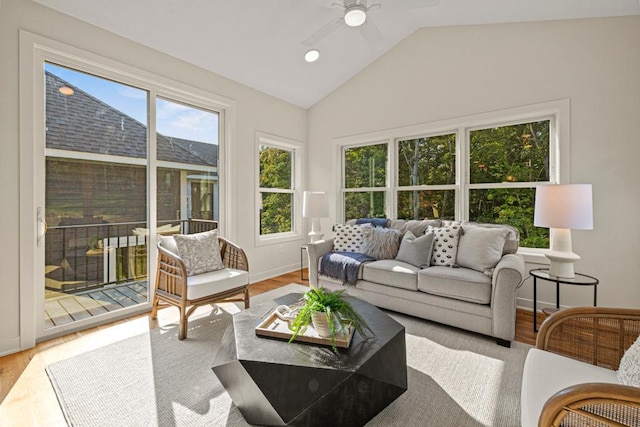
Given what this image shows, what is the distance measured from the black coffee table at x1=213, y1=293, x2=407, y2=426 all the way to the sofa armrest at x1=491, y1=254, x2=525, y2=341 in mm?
1165

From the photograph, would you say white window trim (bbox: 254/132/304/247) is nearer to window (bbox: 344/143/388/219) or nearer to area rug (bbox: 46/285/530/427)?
window (bbox: 344/143/388/219)

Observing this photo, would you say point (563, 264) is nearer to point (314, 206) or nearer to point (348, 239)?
point (348, 239)

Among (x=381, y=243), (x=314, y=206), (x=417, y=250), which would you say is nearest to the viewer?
(x=417, y=250)

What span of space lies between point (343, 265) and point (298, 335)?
67.7 inches

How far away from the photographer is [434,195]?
4.04 m

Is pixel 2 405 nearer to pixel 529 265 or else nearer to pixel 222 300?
pixel 222 300

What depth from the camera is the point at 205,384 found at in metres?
1.92

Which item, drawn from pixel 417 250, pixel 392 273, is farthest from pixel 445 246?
pixel 392 273

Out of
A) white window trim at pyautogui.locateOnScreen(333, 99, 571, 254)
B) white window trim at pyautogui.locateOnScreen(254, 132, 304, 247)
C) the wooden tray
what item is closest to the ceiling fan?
white window trim at pyautogui.locateOnScreen(333, 99, 571, 254)

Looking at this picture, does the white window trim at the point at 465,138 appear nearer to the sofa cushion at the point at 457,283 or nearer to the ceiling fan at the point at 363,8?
the sofa cushion at the point at 457,283

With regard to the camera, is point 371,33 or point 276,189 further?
point 276,189

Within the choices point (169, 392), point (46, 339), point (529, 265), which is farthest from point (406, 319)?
point (46, 339)

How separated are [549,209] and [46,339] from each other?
4.44 meters

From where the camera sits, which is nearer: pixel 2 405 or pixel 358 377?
pixel 358 377
